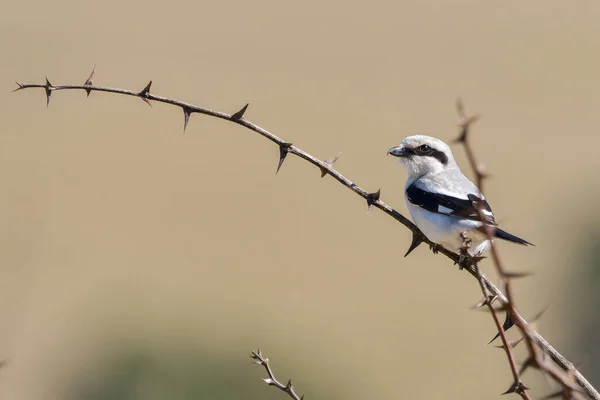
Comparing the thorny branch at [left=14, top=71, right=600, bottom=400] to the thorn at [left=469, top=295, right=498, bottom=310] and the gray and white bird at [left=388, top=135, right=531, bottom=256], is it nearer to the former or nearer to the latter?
the thorn at [left=469, top=295, right=498, bottom=310]

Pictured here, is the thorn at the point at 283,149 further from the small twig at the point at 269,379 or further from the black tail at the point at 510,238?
the black tail at the point at 510,238

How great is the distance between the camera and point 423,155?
5250mm

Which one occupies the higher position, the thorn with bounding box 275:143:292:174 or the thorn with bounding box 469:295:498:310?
the thorn with bounding box 275:143:292:174

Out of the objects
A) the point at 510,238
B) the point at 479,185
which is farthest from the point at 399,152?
the point at 479,185

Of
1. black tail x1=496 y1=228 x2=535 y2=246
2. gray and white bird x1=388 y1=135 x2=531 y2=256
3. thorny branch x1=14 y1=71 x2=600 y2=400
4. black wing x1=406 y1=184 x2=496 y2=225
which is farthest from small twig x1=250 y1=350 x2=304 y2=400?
black wing x1=406 y1=184 x2=496 y2=225

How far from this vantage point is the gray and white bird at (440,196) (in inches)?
170

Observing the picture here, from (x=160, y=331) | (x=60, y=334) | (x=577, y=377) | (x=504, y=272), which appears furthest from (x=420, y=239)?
(x=60, y=334)

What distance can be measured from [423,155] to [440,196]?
2.08 feet

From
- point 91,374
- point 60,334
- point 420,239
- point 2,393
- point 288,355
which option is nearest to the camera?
point 420,239

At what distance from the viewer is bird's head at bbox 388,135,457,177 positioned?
522 centimetres

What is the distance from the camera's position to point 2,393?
52.6ft

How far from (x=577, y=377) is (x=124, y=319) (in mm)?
17558

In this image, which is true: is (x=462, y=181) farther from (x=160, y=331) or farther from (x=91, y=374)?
(x=160, y=331)

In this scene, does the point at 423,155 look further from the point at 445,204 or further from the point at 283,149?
the point at 283,149
